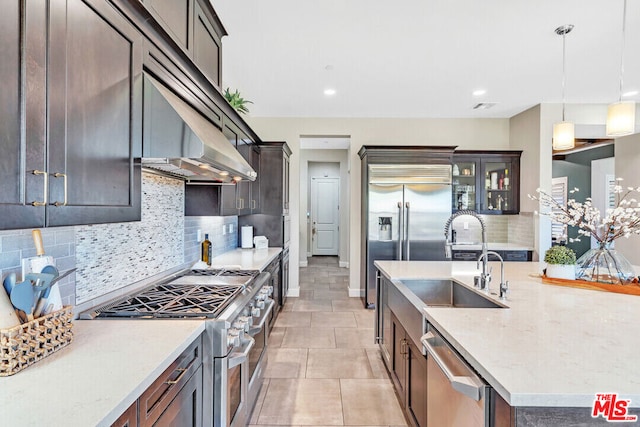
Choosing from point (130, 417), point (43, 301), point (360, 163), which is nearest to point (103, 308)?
point (43, 301)

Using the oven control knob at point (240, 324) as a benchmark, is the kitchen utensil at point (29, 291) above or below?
above

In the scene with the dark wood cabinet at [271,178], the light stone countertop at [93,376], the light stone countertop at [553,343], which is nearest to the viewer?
the light stone countertop at [93,376]

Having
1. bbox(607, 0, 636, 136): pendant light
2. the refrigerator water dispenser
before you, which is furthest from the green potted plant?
the refrigerator water dispenser

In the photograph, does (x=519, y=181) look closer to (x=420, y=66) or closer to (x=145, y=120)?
(x=420, y=66)

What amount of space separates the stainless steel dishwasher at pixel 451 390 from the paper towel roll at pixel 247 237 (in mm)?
3171

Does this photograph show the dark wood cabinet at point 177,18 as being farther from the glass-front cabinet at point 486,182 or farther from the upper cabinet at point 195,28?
the glass-front cabinet at point 486,182

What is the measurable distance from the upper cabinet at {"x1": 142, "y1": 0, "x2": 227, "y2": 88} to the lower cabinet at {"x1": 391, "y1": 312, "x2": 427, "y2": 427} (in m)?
2.10

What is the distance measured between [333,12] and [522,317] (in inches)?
95.7

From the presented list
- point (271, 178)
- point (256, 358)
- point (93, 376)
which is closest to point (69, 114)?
point (93, 376)

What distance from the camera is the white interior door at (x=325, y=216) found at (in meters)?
9.40

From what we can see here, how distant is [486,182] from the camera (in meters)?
5.26

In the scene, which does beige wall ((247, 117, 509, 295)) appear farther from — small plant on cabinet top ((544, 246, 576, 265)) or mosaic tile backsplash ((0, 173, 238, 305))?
small plant on cabinet top ((544, 246, 576, 265))

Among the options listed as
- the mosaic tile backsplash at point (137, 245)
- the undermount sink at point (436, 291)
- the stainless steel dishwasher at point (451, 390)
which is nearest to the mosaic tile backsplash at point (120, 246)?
the mosaic tile backsplash at point (137, 245)

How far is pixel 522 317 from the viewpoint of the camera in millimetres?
1570
